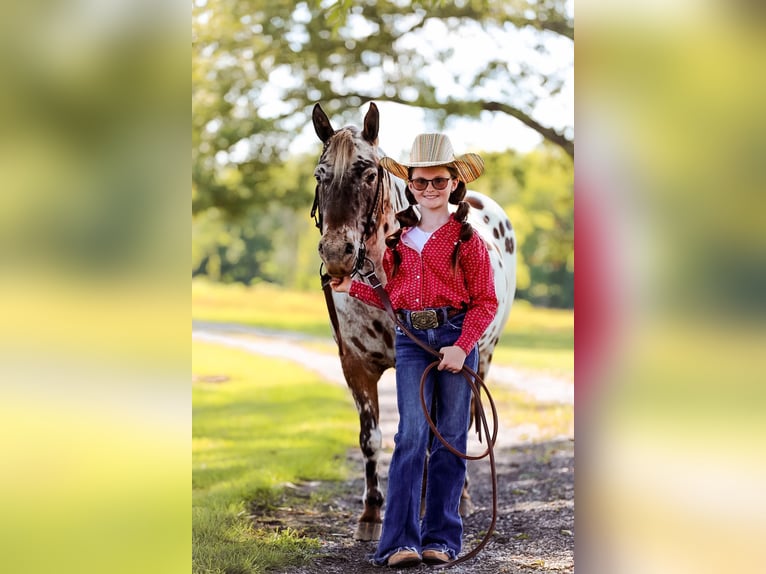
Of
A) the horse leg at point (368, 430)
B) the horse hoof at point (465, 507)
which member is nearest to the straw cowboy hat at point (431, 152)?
the horse leg at point (368, 430)

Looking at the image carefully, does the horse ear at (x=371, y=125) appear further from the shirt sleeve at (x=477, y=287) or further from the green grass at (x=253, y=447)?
the green grass at (x=253, y=447)

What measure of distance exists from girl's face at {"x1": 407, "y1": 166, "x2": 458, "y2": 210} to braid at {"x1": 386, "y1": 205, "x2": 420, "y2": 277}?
0.33 ft

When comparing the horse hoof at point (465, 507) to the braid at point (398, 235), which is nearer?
the braid at point (398, 235)

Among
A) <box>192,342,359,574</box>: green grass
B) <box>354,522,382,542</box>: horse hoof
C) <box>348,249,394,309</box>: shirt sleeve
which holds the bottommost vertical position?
<box>192,342,359,574</box>: green grass

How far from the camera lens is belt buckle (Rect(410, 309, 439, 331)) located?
3543mm

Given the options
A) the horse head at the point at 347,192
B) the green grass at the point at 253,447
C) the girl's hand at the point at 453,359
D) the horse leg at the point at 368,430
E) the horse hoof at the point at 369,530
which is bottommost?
the green grass at the point at 253,447

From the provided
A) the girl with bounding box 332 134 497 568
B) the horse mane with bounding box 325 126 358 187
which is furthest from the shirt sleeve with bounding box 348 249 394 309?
the horse mane with bounding box 325 126 358 187

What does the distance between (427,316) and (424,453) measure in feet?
2.05

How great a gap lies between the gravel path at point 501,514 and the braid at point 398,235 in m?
1.34

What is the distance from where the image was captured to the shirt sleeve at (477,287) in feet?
11.6

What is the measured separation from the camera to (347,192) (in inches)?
144

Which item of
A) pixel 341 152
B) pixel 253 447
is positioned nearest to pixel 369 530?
pixel 341 152

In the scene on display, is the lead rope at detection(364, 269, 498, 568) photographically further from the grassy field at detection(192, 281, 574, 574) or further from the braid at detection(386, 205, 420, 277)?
the grassy field at detection(192, 281, 574, 574)
